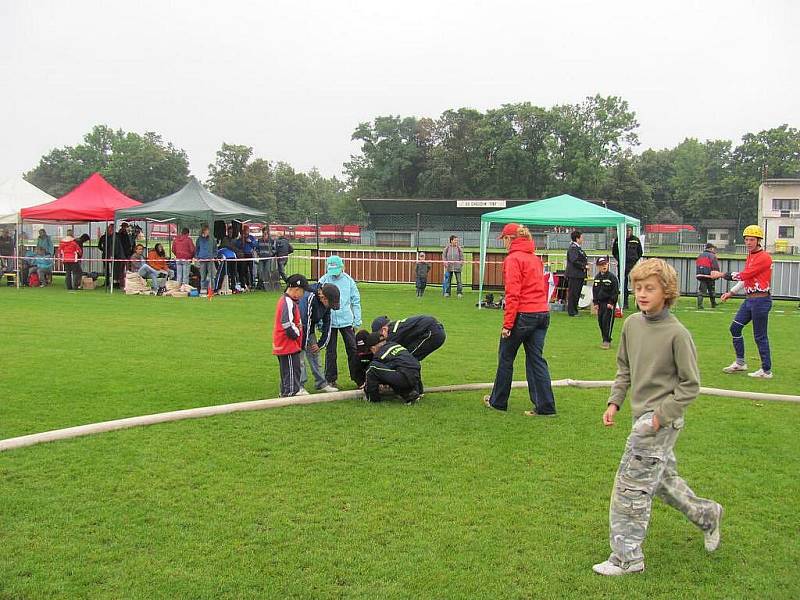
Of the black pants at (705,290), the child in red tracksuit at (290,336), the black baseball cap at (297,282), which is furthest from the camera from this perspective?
the black pants at (705,290)

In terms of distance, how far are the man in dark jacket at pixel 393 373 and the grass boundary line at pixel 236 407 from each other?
344 millimetres

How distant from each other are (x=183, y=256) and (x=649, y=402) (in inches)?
751

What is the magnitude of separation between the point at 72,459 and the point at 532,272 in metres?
4.53

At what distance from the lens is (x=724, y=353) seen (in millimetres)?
12211

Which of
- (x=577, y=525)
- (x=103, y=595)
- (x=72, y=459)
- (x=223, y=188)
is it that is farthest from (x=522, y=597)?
(x=223, y=188)

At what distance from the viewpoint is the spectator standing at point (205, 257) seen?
21.4m

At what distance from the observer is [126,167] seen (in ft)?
290

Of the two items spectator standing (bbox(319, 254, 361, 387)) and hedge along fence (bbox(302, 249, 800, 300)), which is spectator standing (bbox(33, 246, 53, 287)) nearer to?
hedge along fence (bbox(302, 249, 800, 300))

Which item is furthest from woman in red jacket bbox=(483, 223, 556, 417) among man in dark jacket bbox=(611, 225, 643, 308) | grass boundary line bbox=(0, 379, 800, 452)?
man in dark jacket bbox=(611, 225, 643, 308)

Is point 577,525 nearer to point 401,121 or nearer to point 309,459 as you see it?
point 309,459

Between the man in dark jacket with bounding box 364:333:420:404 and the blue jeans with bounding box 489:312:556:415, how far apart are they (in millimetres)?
939

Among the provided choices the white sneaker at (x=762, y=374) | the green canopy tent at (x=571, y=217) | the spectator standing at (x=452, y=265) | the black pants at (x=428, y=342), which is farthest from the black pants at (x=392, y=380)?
the spectator standing at (x=452, y=265)

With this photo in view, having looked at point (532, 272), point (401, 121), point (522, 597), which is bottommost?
point (522, 597)

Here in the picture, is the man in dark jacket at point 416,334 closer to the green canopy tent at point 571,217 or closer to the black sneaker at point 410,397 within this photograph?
the black sneaker at point 410,397
